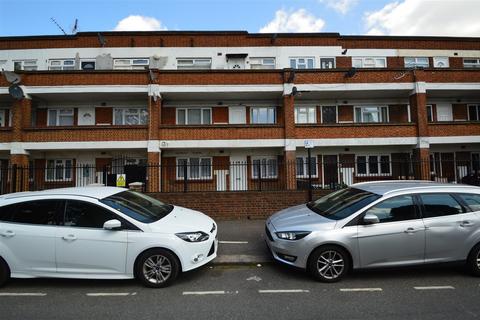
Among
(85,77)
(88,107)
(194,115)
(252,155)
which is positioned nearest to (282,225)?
(252,155)

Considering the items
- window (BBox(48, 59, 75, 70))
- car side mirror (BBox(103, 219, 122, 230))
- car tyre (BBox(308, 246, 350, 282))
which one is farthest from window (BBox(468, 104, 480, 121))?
window (BBox(48, 59, 75, 70))

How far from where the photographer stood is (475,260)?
4.59 metres

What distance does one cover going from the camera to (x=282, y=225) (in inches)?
199

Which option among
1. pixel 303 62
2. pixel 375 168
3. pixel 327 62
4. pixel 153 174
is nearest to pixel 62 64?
pixel 153 174

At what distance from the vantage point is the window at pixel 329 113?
16328mm

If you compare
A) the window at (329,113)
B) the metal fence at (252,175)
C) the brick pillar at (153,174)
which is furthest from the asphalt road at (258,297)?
the window at (329,113)

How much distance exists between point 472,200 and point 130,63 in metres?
17.6

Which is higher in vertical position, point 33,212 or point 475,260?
point 33,212

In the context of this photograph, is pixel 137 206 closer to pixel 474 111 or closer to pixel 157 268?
pixel 157 268

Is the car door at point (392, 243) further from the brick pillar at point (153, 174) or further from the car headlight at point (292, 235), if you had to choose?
the brick pillar at point (153, 174)

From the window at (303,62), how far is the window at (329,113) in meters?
3.13

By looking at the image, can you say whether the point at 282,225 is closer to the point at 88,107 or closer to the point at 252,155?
the point at 252,155

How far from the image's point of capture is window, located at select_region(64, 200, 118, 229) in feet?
14.7

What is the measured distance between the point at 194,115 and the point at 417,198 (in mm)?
13027
